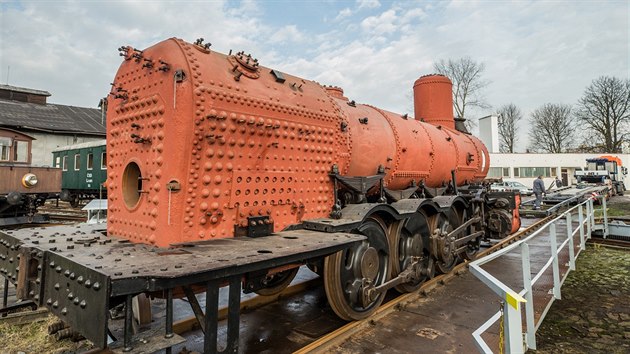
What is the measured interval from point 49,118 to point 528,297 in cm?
3330

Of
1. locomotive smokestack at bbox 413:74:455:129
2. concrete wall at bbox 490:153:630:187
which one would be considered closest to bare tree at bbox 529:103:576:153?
concrete wall at bbox 490:153:630:187

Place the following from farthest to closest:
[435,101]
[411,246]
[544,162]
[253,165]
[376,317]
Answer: [544,162], [435,101], [411,246], [376,317], [253,165]

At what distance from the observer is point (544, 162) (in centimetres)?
3509

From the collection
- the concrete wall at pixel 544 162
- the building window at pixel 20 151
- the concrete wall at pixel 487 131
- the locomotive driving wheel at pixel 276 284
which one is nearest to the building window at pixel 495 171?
the concrete wall at pixel 544 162

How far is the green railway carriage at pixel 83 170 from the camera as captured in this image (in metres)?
18.0

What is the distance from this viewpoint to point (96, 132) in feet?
90.7

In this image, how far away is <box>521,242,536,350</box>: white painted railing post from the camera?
3.21 m

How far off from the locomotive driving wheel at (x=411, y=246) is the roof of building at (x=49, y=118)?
24910 millimetres

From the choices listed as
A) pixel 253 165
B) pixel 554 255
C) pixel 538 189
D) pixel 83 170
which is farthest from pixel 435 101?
pixel 83 170

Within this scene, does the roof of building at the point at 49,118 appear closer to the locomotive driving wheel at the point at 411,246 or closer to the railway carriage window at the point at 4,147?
the railway carriage window at the point at 4,147

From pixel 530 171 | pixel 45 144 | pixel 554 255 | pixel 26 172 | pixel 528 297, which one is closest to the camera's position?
pixel 528 297

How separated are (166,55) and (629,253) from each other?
10.2 metres

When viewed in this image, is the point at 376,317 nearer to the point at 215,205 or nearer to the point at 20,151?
the point at 215,205

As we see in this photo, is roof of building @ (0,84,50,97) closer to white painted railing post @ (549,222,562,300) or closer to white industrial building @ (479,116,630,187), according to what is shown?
white painted railing post @ (549,222,562,300)
